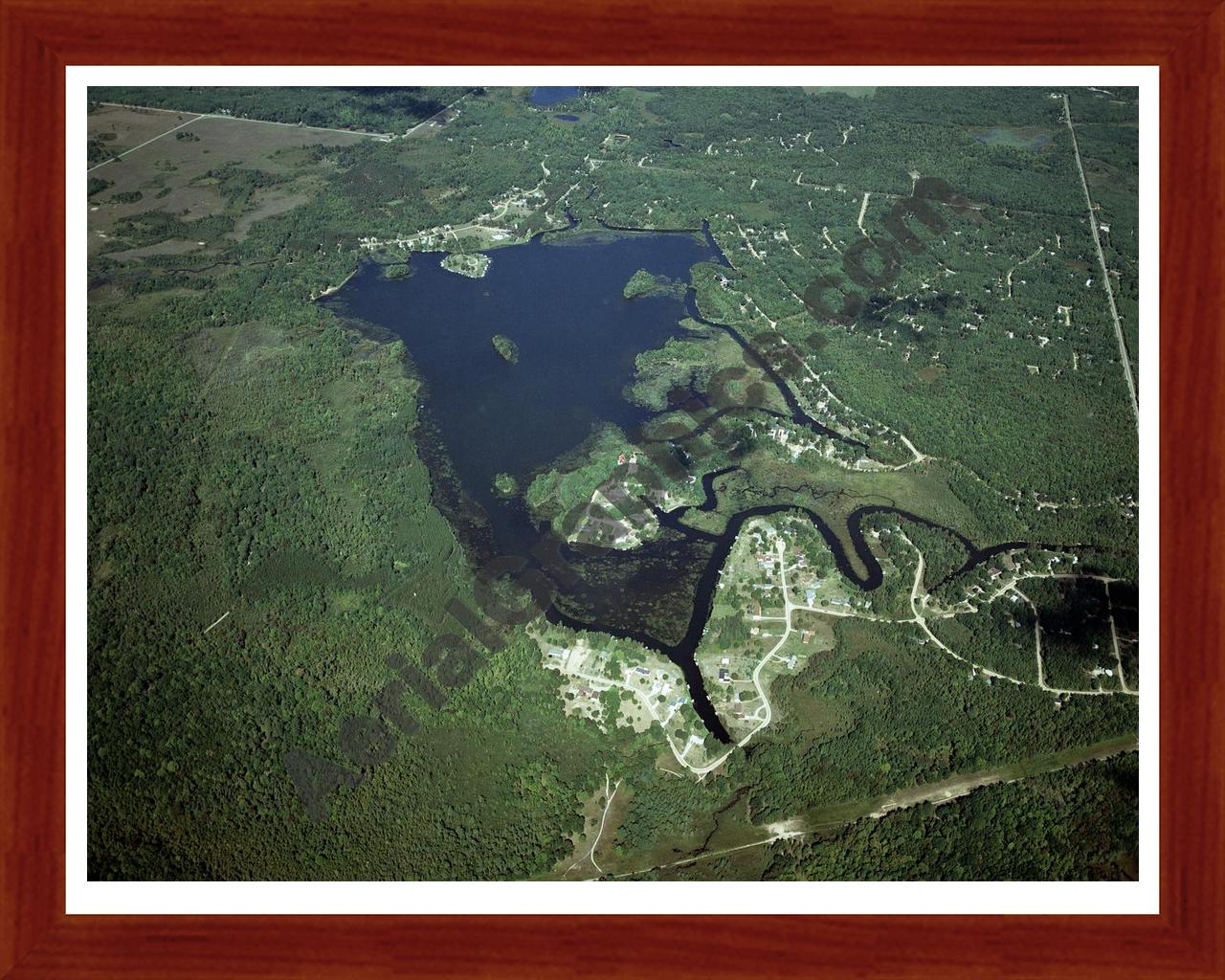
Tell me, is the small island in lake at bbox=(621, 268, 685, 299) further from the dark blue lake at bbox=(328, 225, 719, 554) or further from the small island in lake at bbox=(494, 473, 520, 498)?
the small island in lake at bbox=(494, 473, 520, 498)

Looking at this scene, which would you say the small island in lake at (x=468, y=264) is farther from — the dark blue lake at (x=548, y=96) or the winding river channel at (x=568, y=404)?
the dark blue lake at (x=548, y=96)

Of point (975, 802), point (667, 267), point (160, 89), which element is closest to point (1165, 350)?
point (975, 802)

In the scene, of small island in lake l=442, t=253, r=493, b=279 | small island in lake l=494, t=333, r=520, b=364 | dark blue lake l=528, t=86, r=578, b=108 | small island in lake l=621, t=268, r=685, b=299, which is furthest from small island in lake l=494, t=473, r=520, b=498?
dark blue lake l=528, t=86, r=578, b=108

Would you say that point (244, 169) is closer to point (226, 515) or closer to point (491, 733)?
point (226, 515)

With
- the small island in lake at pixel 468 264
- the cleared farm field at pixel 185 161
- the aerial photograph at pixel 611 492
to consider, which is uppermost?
the cleared farm field at pixel 185 161

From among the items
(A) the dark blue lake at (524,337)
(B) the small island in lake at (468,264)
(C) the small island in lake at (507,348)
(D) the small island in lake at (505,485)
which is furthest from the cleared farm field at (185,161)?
(D) the small island in lake at (505,485)
